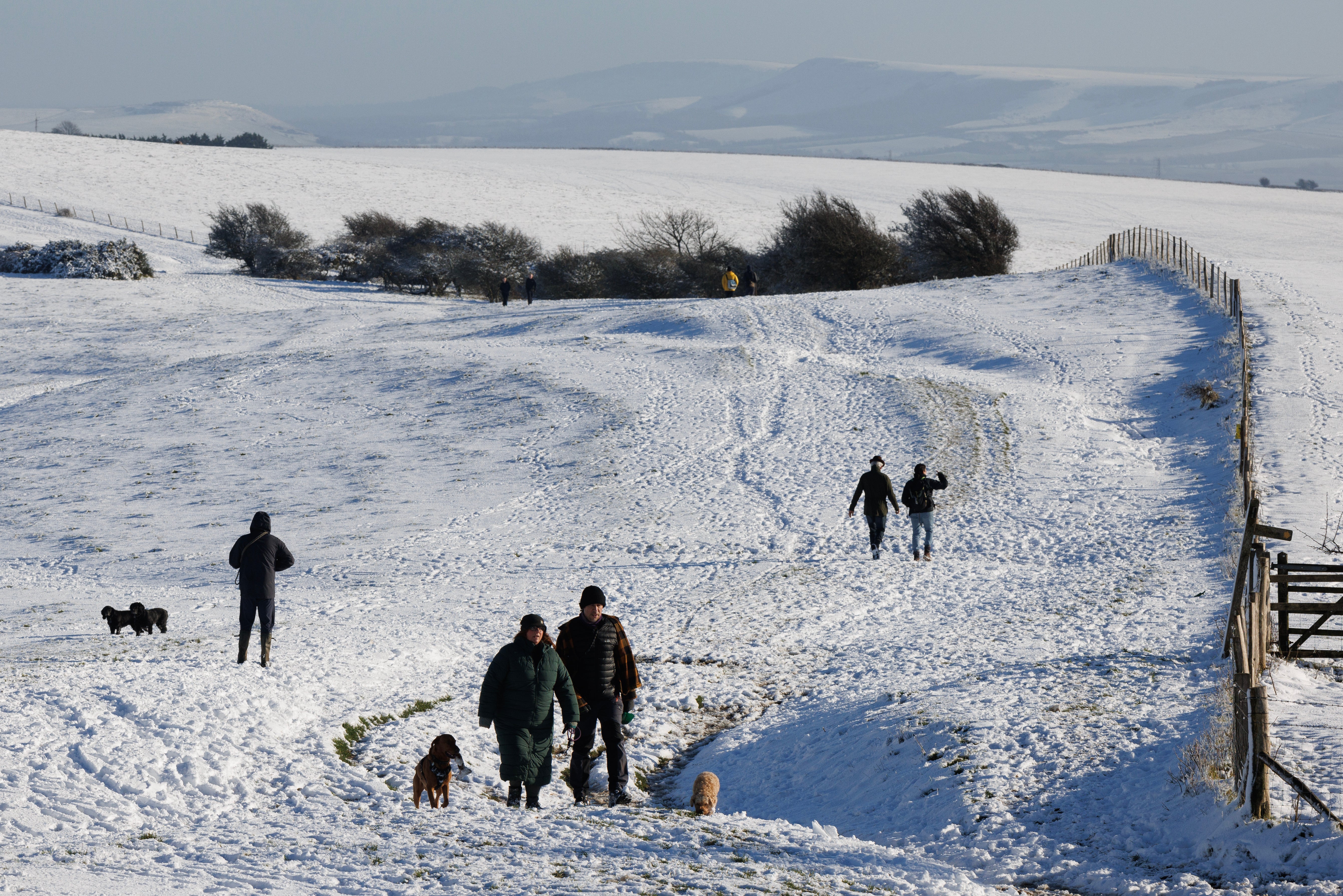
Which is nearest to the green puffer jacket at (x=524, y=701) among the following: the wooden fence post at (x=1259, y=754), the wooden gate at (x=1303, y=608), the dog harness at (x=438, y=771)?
the dog harness at (x=438, y=771)

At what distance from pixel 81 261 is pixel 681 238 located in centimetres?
3037

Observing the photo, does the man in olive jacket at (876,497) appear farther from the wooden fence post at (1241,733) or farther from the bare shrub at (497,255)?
the bare shrub at (497,255)

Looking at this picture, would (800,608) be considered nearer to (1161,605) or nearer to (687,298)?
Answer: (1161,605)

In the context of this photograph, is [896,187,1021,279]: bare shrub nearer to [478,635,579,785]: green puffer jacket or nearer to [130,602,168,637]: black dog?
[130,602,168,637]: black dog

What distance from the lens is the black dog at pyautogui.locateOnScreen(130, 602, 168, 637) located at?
614 inches

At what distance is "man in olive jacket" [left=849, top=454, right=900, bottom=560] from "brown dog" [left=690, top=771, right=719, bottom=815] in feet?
32.2

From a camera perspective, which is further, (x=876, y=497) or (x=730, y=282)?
(x=730, y=282)

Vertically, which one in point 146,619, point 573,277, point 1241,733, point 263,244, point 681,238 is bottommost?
point 146,619

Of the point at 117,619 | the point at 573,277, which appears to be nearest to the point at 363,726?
the point at 117,619

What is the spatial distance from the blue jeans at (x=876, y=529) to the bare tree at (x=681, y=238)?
4046 cm

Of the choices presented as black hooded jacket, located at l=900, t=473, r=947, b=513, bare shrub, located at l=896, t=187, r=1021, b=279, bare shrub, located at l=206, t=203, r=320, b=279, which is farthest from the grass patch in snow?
bare shrub, located at l=206, t=203, r=320, b=279

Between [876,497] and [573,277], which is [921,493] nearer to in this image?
[876,497]

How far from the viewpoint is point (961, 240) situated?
179 ft

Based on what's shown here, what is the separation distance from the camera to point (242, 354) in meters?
38.1
